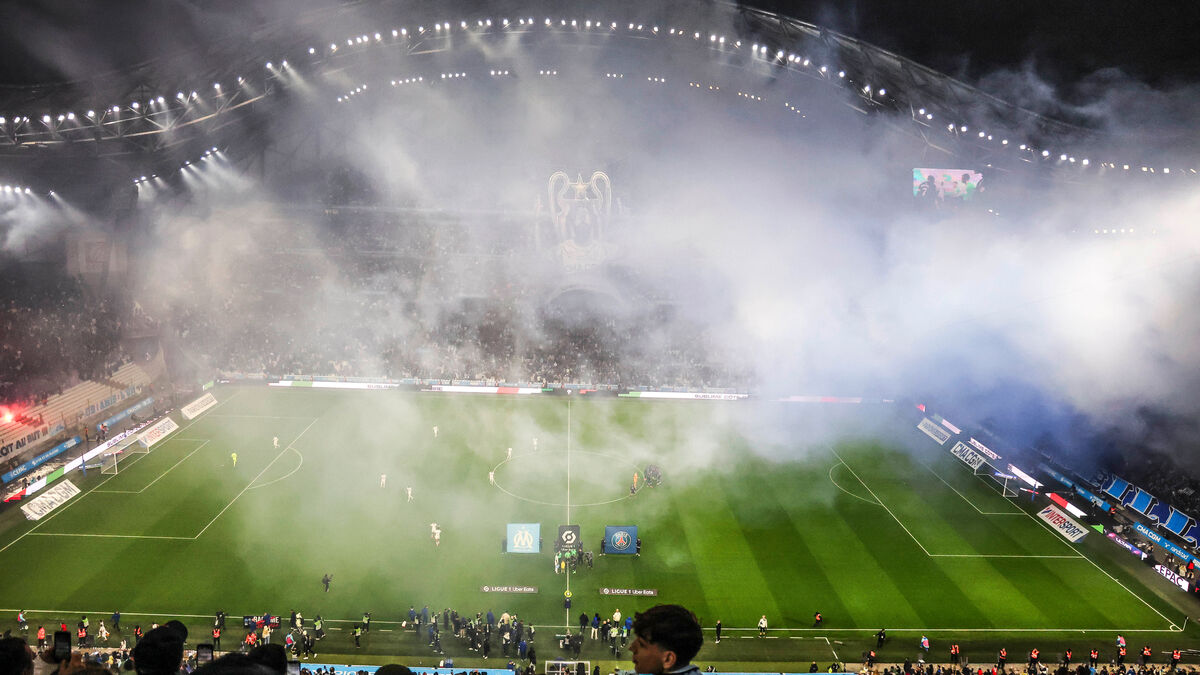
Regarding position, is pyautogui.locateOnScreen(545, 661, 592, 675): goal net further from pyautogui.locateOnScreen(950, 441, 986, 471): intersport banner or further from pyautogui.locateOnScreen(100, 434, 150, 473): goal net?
pyautogui.locateOnScreen(950, 441, 986, 471): intersport banner

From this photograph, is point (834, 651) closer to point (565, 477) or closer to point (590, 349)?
point (565, 477)

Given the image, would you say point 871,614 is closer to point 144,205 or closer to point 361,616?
point 361,616

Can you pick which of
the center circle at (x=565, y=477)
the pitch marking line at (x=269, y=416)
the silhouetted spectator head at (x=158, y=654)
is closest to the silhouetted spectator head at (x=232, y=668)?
the silhouetted spectator head at (x=158, y=654)

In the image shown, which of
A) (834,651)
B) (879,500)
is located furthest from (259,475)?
(879,500)

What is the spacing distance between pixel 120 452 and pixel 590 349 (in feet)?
77.5

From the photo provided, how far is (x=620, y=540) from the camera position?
24156 millimetres

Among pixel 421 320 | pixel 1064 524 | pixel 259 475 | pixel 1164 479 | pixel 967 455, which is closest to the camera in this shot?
pixel 1064 524

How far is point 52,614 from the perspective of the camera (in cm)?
2020

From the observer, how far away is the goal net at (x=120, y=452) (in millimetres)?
29031

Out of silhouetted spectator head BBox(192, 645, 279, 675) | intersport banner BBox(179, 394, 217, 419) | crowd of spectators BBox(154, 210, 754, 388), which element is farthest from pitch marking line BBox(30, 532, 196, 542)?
silhouetted spectator head BBox(192, 645, 279, 675)

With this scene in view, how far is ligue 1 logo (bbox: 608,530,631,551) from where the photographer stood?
24.1 m

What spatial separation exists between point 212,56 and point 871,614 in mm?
29720

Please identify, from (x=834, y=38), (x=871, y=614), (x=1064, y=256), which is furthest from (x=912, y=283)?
(x=871, y=614)

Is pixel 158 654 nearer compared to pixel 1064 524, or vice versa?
pixel 158 654
